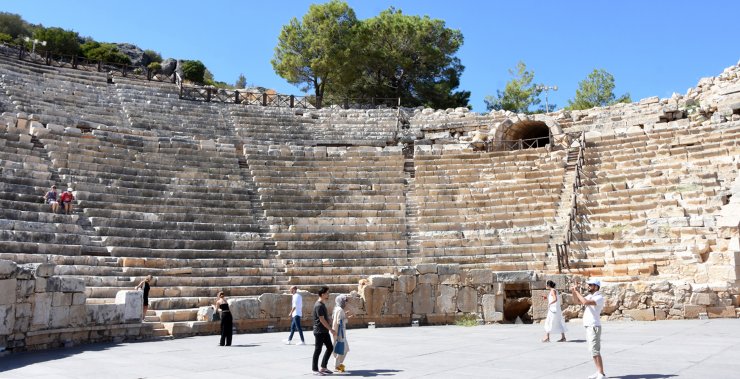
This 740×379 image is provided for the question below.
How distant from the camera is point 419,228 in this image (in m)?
17.8

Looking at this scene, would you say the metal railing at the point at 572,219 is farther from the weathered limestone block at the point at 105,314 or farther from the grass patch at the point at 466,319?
the weathered limestone block at the point at 105,314

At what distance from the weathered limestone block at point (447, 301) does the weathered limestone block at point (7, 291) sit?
28.4ft

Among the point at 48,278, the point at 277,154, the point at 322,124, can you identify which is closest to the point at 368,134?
the point at 322,124

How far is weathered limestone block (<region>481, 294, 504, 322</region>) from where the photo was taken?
46.2 ft

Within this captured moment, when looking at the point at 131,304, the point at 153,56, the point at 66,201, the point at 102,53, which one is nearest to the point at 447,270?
the point at 131,304

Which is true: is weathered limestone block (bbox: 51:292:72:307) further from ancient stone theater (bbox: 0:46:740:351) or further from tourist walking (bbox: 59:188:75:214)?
tourist walking (bbox: 59:188:75:214)

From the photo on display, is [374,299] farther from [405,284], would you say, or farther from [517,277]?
[517,277]

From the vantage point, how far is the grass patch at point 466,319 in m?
13.9

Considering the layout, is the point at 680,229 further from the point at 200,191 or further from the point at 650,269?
the point at 200,191

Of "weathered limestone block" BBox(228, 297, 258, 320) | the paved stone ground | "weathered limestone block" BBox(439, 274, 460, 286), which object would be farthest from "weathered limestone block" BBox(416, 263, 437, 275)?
"weathered limestone block" BBox(228, 297, 258, 320)

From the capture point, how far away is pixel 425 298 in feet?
46.8

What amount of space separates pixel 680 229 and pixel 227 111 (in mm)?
18466

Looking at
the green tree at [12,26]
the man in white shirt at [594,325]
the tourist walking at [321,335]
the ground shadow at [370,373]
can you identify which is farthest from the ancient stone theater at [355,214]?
the green tree at [12,26]

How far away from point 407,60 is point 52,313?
A: 3075 centimetres
